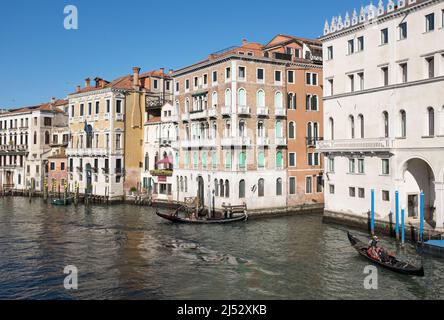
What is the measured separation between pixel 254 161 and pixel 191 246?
35.1 ft

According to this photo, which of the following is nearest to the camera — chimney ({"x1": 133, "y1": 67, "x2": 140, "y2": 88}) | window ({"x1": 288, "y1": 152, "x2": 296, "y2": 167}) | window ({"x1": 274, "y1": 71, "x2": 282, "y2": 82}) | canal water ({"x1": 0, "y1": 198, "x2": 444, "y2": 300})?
canal water ({"x1": 0, "y1": 198, "x2": 444, "y2": 300})

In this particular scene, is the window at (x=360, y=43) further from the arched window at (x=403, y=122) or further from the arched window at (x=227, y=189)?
the arched window at (x=227, y=189)

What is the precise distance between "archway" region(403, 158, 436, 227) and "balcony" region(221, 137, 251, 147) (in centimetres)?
1090

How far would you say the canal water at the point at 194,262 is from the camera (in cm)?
1548

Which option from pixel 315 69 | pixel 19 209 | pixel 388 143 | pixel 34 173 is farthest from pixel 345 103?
→ pixel 34 173

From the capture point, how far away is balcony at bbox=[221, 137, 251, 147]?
3050cm

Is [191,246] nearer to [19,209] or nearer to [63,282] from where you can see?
[63,282]

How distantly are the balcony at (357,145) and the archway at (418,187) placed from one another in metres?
1.42

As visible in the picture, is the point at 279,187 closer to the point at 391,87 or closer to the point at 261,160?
the point at 261,160

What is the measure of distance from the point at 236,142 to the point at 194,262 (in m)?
12.7

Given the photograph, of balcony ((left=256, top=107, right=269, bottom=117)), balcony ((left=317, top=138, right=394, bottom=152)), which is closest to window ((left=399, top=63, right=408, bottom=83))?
balcony ((left=317, top=138, right=394, bottom=152))

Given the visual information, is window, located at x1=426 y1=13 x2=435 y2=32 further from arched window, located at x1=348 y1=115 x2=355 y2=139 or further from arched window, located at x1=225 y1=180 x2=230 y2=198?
arched window, located at x1=225 y1=180 x2=230 y2=198
